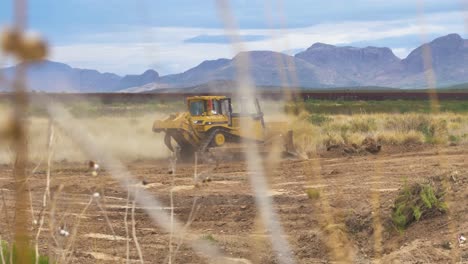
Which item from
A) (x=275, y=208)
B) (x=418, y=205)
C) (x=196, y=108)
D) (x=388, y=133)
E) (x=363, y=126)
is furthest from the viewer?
(x=363, y=126)

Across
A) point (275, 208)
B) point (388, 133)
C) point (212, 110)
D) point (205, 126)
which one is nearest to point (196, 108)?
point (212, 110)

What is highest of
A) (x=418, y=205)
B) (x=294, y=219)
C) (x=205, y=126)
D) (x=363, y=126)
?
(x=205, y=126)

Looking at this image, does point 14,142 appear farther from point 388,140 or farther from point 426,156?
point 388,140

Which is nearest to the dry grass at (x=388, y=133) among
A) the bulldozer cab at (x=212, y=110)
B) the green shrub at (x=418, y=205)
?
the bulldozer cab at (x=212, y=110)

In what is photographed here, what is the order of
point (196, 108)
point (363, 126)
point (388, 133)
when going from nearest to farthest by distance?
1. point (196, 108)
2. point (388, 133)
3. point (363, 126)

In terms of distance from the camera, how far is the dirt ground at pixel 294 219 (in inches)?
298

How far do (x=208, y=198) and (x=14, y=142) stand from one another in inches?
475

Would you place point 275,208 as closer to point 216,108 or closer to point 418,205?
point 418,205

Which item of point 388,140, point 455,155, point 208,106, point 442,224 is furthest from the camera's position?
point 388,140

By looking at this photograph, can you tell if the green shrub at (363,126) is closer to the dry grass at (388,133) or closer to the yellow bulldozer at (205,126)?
the dry grass at (388,133)

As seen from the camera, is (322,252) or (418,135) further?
(418,135)

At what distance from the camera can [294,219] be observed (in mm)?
10578

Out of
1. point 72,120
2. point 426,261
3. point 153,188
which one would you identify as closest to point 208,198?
point 153,188

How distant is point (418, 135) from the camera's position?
941 inches
